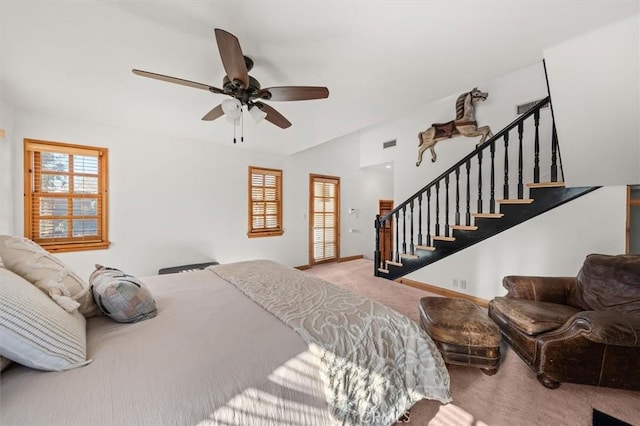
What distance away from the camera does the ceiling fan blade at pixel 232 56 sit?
1372 mm

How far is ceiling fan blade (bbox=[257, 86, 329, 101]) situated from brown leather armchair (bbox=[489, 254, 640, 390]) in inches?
94.4

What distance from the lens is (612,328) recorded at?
1.58 meters

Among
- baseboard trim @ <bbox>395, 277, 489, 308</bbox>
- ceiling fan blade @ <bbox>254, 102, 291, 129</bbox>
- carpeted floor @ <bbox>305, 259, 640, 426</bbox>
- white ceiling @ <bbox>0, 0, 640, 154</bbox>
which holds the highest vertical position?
white ceiling @ <bbox>0, 0, 640, 154</bbox>

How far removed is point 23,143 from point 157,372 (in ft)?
11.9

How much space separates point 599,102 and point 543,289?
63.4 inches

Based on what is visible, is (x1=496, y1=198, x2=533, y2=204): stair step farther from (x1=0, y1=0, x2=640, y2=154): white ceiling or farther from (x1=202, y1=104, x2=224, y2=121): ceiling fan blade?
(x1=202, y1=104, x2=224, y2=121): ceiling fan blade

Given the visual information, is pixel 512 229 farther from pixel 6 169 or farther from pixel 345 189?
pixel 6 169

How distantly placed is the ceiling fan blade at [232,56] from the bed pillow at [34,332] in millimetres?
1434

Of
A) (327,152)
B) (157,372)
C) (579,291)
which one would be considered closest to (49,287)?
(157,372)

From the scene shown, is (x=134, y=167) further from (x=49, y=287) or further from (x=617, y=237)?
(x=617, y=237)

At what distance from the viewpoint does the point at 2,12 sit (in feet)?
4.70

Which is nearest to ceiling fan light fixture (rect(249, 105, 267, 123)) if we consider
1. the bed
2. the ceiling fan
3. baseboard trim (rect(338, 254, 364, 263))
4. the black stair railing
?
the ceiling fan

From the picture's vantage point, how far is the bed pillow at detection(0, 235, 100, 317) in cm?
112

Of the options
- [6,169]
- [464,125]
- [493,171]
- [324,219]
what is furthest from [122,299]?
[324,219]
